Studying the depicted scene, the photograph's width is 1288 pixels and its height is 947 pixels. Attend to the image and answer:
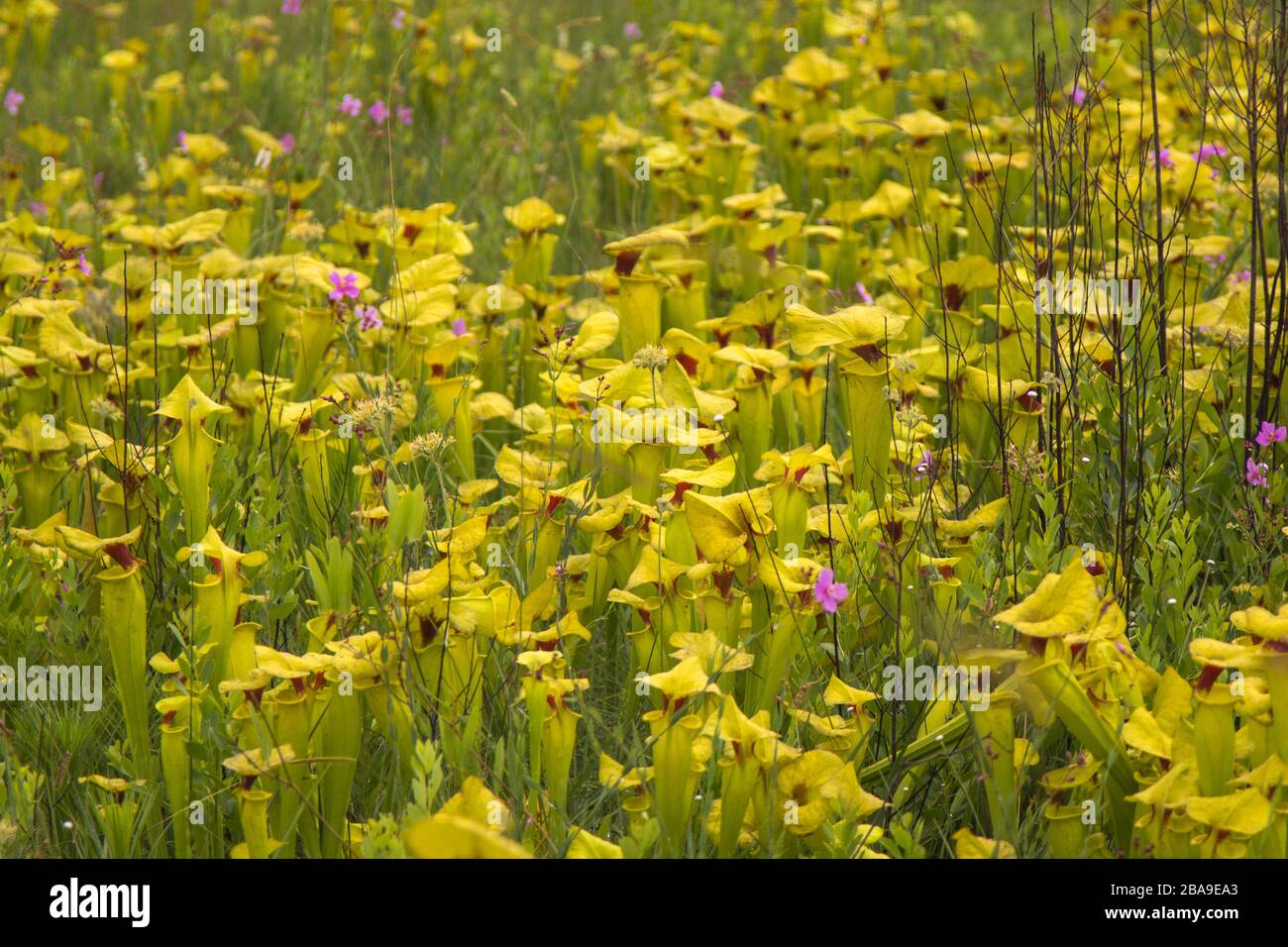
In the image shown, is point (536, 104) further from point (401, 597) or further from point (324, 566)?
point (401, 597)

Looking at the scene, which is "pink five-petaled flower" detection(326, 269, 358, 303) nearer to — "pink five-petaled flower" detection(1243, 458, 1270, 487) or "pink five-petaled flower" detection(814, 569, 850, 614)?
"pink five-petaled flower" detection(814, 569, 850, 614)

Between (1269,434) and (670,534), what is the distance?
1316 mm

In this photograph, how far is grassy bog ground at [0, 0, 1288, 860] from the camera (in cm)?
195

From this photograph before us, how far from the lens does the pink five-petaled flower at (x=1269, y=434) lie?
2.76 m

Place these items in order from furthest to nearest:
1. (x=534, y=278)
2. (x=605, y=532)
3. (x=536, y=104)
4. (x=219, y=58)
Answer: (x=219, y=58)
(x=536, y=104)
(x=534, y=278)
(x=605, y=532)

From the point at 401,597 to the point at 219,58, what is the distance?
5.40m

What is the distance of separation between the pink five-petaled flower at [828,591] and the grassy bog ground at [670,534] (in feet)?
0.04

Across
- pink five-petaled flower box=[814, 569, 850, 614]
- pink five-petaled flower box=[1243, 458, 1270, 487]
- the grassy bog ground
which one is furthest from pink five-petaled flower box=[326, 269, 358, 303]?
pink five-petaled flower box=[1243, 458, 1270, 487]

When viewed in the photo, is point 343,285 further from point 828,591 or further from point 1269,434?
point 1269,434

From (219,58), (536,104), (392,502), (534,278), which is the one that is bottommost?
(392,502)

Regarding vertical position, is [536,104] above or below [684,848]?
above

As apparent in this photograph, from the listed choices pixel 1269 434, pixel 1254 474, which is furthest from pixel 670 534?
pixel 1269 434

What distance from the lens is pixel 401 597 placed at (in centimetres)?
200
